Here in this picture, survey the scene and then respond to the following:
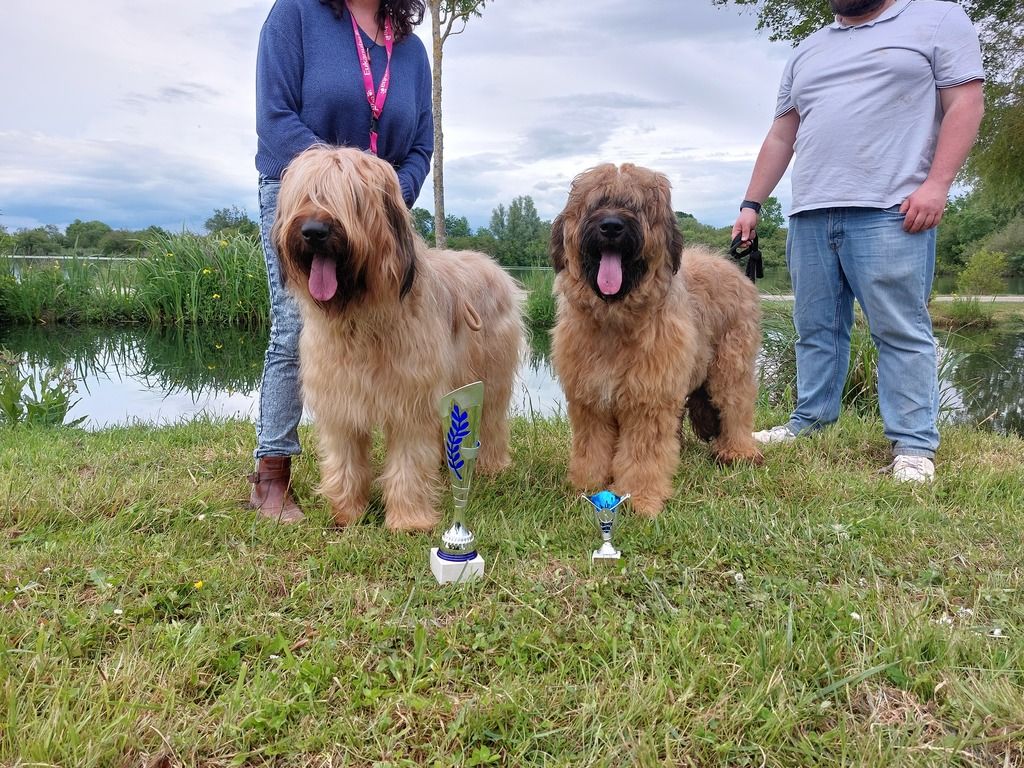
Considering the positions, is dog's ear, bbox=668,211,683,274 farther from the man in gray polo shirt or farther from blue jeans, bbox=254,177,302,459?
blue jeans, bbox=254,177,302,459

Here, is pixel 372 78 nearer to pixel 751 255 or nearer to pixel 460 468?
pixel 460 468

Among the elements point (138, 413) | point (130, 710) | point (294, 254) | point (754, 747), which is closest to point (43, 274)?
point (138, 413)

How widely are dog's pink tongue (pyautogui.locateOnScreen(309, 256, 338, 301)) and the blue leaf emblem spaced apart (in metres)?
0.75

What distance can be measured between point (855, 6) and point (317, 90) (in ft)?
11.1

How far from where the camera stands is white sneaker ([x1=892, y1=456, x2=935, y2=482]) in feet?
13.8

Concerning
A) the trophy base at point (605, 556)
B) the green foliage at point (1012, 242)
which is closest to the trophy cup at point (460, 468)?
the trophy base at point (605, 556)

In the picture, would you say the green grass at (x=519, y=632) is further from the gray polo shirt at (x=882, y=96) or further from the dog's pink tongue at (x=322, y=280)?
the gray polo shirt at (x=882, y=96)

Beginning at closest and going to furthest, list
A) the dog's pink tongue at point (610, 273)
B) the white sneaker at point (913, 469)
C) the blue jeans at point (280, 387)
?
the dog's pink tongue at point (610, 273)
the blue jeans at point (280, 387)
the white sneaker at point (913, 469)

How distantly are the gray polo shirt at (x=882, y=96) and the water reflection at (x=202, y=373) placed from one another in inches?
119

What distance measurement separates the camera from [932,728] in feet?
6.70

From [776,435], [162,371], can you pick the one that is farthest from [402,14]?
[162,371]

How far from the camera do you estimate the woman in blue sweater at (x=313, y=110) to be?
3.42m

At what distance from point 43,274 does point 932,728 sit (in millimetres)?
15708

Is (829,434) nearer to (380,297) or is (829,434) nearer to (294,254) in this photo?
(380,297)
